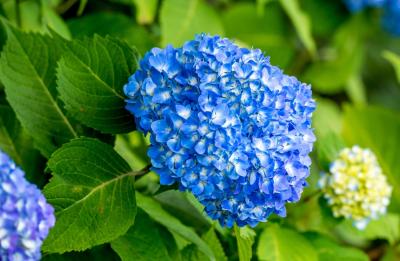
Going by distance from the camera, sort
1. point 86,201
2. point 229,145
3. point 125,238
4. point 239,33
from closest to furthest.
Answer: point 229,145
point 86,201
point 125,238
point 239,33

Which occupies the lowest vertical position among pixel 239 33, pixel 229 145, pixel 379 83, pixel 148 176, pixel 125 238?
pixel 125 238

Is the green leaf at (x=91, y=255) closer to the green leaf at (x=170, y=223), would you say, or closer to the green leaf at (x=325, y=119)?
the green leaf at (x=170, y=223)

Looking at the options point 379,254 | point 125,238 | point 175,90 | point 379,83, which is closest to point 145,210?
point 125,238

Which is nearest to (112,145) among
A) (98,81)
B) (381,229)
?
(98,81)

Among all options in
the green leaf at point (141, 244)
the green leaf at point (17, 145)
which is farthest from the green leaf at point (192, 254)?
the green leaf at point (17, 145)

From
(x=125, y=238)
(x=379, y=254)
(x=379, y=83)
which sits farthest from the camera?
(x=379, y=83)

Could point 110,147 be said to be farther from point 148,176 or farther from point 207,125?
point 148,176

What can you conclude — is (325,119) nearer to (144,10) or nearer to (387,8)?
(387,8)
